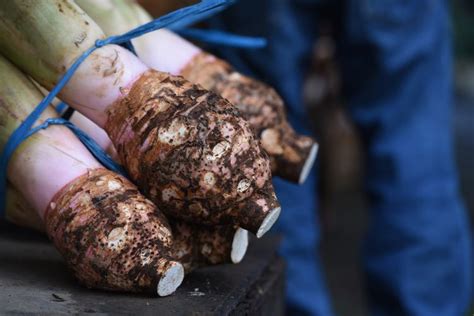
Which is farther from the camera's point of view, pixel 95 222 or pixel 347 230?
pixel 347 230

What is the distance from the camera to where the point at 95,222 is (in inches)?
36.6

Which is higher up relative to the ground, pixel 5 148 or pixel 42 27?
pixel 42 27

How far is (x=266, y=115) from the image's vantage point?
116cm

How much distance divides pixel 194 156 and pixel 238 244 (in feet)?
0.53

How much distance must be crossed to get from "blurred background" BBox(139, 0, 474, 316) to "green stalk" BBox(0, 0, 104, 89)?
1383 millimetres

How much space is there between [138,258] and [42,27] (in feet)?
0.99

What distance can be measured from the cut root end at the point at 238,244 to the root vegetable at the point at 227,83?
0.14 metres

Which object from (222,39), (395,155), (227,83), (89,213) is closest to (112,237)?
(89,213)

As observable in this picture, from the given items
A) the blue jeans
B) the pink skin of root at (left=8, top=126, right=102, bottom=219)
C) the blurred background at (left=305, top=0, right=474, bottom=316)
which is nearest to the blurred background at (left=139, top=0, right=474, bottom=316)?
the blurred background at (left=305, top=0, right=474, bottom=316)

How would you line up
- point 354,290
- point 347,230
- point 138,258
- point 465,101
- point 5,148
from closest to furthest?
point 138,258
point 5,148
point 354,290
point 347,230
point 465,101

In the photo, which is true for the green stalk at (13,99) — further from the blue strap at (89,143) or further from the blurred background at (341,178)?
the blurred background at (341,178)

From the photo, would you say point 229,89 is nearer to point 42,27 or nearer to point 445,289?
point 42,27

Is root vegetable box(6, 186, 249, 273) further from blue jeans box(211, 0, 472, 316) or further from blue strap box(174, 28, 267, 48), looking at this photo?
blue jeans box(211, 0, 472, 316)

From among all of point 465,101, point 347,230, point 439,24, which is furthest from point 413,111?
point 465,101
